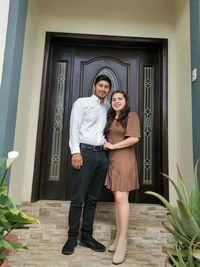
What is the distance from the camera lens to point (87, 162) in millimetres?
1772

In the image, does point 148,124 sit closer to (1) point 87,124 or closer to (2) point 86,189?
(1) point 87,124

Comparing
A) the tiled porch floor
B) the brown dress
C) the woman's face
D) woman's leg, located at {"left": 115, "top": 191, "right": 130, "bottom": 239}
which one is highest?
the woman's face

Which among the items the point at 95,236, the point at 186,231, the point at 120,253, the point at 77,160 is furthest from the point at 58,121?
the point at 186,231

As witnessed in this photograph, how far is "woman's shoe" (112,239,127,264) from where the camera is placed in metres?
1.59

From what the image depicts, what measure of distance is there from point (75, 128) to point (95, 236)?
2.99 ft

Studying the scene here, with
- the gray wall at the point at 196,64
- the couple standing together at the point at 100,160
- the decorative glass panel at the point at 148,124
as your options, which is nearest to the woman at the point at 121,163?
the couple standing together at the point at 100,160

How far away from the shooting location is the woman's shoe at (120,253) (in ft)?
5.23

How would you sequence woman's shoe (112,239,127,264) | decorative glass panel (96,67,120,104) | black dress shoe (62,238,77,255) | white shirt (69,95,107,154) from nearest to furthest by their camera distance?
woman's shoe (112,239,127,264)
black dress shoe (62,238,77,255)
white shirt (69,95,107,154)
decorative glass panel (96,67,120,104)

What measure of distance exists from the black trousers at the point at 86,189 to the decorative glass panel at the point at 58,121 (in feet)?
2.34

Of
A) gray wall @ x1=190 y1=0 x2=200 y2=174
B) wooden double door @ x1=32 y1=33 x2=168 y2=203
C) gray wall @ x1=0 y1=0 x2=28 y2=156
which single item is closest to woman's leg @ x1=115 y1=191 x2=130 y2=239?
gray wall @ x1=190 y1=0 x2=200 y2=174

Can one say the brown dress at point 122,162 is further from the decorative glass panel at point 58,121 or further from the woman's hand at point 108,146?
the decorative glass panel at point 58,121

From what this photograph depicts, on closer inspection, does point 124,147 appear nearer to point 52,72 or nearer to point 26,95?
point 26,95

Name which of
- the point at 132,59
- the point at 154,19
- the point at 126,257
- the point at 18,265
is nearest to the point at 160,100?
the point at 132,59

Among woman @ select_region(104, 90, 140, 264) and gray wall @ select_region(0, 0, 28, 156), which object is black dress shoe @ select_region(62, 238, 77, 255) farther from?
gray wall @ select_region(0, 0, 28, 156)
